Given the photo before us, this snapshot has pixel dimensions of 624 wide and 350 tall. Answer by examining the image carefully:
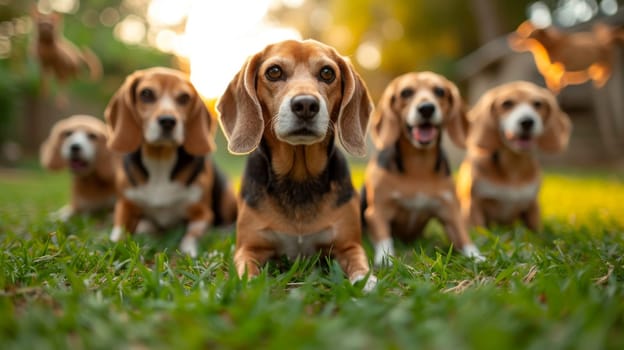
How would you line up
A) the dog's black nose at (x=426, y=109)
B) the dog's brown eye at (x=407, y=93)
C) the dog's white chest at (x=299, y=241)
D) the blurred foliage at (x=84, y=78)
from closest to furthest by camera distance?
the dog's white chest at (x=299, y=241), the dog's black nose at (x=426, y=109), the dog's brown eye at (x=407, y=93), the blurred foliage at (x=84, y=78)

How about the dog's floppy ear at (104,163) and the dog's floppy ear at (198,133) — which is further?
the dog's floppy ear at (104,163)

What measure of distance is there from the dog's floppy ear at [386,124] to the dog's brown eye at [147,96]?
5.78ft

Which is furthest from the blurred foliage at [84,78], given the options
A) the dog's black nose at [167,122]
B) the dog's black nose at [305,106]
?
the dog's black nose at [305,106]

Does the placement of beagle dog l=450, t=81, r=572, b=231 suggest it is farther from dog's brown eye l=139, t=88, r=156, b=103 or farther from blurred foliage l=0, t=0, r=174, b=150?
blurred foliage l=0, t=0, r=174, b=150

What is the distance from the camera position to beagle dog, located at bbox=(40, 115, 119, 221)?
4.71m

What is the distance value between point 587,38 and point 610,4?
40.9 feet

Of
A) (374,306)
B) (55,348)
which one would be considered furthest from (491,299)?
(55,348)

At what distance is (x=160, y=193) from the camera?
3.79 m

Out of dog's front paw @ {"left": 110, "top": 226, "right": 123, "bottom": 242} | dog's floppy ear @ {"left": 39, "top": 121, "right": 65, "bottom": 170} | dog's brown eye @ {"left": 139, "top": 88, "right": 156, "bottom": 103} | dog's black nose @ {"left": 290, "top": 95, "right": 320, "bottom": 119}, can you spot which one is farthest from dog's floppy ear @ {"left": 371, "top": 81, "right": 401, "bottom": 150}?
dog's floppy ear @ {"left": 39, "top": 121, "right": 65, "bottom": 170}

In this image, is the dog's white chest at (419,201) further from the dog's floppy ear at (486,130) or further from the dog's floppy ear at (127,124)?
the dog's floppy ear at (127,124)

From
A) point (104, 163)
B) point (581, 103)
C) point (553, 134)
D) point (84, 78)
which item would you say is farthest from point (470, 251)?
point (581, 103)

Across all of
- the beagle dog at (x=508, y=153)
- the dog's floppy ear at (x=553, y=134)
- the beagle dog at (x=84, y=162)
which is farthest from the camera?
the beagle dog at (x=84, y=162)

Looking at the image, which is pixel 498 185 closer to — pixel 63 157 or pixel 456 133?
pixel 456 133

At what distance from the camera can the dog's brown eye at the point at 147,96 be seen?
3631 millimetres
